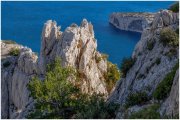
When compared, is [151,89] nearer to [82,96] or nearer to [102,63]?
[82,96]

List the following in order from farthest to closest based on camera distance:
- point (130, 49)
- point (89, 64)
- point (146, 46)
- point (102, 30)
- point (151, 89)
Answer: point (102, 30) → point (130, 49) → point (89, 64) → point (146, 46) → point (151, 89)

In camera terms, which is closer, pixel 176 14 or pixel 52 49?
pixel 176 14

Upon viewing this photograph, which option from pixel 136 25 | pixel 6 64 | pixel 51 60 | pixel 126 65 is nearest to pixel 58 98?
pixel 126 65

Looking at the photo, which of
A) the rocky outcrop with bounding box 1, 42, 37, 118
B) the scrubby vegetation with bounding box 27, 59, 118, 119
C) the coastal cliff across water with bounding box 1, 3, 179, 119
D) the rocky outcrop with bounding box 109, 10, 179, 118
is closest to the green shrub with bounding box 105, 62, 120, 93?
the coastal cliff across water with bounding box 1, 3, 179, 119

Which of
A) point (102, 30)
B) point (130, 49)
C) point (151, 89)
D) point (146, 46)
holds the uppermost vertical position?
point (102, 30)

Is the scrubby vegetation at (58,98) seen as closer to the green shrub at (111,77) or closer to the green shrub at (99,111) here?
the green shrub at (99,111)

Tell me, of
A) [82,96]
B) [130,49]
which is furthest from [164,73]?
[130,49]
